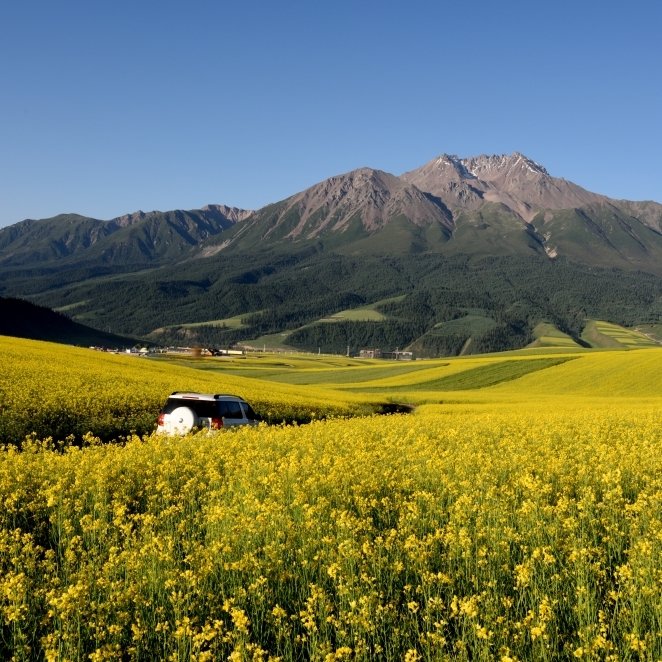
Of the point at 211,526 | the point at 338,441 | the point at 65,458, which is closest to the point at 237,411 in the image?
the point at 338,441

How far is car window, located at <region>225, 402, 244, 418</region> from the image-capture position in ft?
71.7

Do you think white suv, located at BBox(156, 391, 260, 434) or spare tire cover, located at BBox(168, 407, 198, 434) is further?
white suv, located at BBox(156, 391, 260, 434)

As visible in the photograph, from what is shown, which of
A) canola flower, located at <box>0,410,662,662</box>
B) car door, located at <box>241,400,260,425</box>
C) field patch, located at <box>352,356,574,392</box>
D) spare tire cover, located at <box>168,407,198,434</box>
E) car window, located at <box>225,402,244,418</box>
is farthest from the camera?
field patch, located at <box>352,356,574,392</box>

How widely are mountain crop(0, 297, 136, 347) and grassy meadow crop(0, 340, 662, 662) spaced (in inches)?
6218

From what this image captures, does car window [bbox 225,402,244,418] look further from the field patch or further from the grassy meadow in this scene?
the field patch

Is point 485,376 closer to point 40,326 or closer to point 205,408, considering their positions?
point 205,408

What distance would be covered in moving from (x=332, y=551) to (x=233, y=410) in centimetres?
1538

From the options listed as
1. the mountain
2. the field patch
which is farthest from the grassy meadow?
the mountain

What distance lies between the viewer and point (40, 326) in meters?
170

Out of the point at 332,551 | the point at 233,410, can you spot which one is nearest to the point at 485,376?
the point at 233,410

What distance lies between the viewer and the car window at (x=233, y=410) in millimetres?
21859

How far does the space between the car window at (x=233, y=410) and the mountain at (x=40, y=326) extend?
5849 inches

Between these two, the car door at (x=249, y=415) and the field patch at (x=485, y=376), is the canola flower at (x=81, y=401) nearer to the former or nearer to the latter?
the car door at (x=249, y=415)

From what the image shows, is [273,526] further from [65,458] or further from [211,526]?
[65,458]
